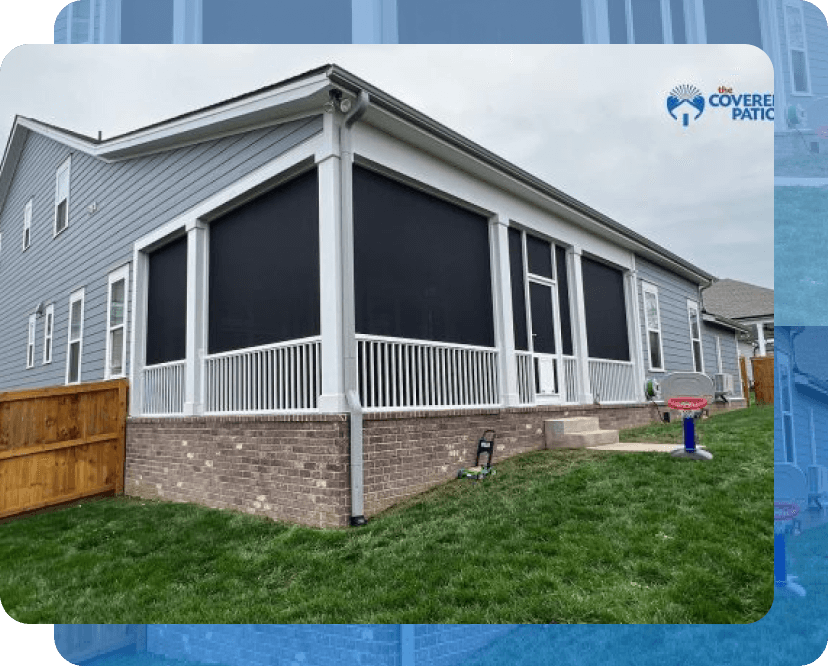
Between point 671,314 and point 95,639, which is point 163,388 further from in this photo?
point 671,314

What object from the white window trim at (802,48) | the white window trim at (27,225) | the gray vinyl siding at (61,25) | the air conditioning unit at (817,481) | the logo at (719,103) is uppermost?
the white window trim at (27,225)

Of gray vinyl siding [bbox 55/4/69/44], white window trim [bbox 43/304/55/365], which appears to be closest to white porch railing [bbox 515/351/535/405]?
gray vinyl siding [bbox 55/4/69/44]

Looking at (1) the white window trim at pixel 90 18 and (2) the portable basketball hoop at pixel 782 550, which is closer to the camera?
(2) the portable basketball hoop at pixel 782 550

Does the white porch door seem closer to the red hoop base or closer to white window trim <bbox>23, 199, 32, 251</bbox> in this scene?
the red hoop base

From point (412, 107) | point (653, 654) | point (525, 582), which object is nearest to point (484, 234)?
point (412, 107)

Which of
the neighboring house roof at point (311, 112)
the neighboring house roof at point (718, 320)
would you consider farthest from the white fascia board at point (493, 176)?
the neighboring house roof at point (718, 320)

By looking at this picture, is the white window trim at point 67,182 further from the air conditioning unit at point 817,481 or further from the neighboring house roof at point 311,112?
the air conditioning unit at point 817,481

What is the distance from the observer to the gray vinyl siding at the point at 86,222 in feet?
20.7

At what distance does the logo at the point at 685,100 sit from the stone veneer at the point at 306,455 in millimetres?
2848

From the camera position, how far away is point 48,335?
9.28m

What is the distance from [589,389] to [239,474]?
4.40 metres

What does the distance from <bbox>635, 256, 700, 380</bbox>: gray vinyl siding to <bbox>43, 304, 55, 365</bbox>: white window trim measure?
8.55 m

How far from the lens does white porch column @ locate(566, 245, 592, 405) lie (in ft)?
25.0

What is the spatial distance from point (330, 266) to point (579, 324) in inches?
166
